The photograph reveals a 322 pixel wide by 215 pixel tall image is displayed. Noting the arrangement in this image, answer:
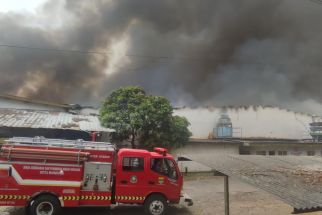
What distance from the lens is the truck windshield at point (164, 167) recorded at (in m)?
12.8

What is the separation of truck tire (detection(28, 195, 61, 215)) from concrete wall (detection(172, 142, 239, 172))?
12.9 meters

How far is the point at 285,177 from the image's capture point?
9.31 meters

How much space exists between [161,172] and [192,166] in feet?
40.0

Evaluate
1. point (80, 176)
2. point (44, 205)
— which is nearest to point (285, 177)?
point (80, 176)

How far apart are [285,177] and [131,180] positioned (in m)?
5.58

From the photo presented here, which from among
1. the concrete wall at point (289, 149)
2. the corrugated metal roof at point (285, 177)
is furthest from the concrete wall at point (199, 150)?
the corrugated metal roof at point (285, 177)

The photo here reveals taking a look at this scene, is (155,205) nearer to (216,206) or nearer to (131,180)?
(131,180)

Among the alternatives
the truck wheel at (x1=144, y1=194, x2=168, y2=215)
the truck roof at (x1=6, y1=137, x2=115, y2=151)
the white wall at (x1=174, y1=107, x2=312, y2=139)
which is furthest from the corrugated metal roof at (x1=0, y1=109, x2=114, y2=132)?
the white wall at (x1=174, y1=107, x2=312, y2=139)

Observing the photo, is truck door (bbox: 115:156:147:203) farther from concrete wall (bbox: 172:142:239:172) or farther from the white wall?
the white wall

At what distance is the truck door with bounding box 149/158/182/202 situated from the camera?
12.6 m

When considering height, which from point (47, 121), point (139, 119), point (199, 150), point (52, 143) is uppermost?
point (139, 119)

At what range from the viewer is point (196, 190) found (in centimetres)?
1900

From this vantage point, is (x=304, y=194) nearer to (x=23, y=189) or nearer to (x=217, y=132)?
(x=23, y=189)

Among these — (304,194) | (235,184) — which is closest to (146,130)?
(235,184)
